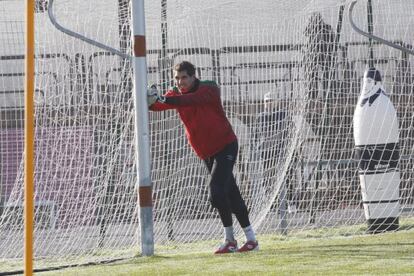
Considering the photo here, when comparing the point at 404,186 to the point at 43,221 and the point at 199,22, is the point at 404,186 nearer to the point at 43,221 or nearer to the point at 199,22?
the point at 199,22

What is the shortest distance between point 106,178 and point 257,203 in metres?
1.85

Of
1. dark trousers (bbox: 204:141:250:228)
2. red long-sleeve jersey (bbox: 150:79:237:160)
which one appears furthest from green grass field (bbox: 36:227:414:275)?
red long-sleeve jersey (bbox: 150:79:237:160)

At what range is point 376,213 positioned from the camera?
10570mm

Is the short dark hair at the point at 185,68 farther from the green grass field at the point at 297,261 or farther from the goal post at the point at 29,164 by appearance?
the goal post at the point at 29,164

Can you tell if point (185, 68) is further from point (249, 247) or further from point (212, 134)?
point (249, 247)

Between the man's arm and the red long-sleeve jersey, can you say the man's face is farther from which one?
the man's arm

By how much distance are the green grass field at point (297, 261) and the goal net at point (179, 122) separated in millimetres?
1383

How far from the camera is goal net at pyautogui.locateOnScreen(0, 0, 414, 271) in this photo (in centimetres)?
1062

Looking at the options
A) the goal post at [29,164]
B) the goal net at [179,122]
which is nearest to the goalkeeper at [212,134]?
the goal net at [179,122]

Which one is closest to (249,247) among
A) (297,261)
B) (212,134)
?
(212,134)

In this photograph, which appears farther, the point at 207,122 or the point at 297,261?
the point at 207,122

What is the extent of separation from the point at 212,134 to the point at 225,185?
1.41 ft

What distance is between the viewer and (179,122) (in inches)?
458

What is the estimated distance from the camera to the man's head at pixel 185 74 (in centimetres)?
878
